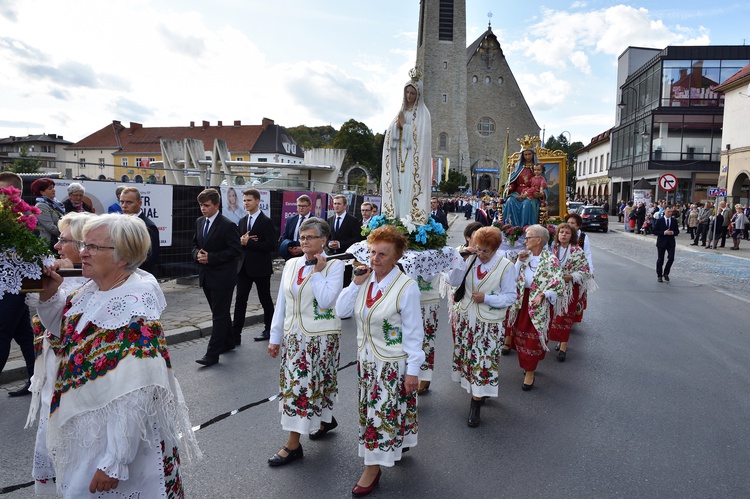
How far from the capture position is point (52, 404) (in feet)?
7.80

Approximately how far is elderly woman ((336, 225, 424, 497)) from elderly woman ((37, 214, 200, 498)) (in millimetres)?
1384

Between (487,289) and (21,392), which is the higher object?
(487,289)

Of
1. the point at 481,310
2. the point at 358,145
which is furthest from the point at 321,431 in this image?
the point at 358,145

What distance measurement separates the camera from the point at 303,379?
389 cm

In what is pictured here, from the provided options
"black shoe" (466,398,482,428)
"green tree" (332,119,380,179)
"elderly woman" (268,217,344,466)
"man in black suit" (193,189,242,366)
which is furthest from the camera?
"green tree" (332,119,380,179)

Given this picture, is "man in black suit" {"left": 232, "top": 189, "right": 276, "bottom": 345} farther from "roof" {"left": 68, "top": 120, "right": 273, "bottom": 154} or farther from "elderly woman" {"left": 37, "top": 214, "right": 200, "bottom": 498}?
"roof" {"left": 68, "top": 120, "right": 273, "bottom": 154}

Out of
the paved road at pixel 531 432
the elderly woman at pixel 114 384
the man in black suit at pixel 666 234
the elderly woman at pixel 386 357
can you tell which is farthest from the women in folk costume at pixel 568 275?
the man in black suit at pixel 666 234

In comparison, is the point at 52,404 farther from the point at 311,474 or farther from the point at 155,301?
the point at 311,474

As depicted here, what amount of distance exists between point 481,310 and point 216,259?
3.18 m

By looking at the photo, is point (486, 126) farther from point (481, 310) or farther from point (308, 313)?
point (308, 313)

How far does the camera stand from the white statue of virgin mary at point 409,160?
18.7 ft

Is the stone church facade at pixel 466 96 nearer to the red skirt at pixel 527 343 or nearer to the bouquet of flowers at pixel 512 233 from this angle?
the bouquet of flowers at pixel 512 233

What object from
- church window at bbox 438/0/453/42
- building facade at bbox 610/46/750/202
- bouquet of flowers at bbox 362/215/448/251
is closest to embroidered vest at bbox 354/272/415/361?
bouquet of flowers at bbox 362/215/448/251

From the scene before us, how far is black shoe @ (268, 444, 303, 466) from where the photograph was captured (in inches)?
154
